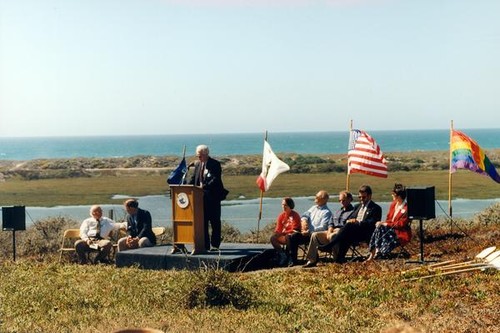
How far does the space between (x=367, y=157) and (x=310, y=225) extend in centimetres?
284

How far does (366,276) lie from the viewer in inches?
A: 420

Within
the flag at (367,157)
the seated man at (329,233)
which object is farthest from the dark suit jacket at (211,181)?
the flag at (367,157)

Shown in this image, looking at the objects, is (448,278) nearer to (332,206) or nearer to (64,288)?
(64,288)

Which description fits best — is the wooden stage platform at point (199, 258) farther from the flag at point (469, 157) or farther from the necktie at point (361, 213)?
the flag at point (469, 157)

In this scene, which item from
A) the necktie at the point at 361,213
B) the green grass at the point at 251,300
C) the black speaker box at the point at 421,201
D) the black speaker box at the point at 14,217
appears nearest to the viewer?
the green grass at the point at 251,300

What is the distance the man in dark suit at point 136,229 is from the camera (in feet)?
43.4

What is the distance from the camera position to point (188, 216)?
11.9 meters

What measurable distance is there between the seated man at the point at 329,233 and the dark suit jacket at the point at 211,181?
1539 mm

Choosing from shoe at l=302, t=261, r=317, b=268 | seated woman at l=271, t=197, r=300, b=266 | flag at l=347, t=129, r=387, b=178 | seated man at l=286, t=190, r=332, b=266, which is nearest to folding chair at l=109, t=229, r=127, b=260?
seated woman at l=271, t=197, r=300, b=266

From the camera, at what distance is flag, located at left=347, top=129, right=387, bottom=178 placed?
15.0 m

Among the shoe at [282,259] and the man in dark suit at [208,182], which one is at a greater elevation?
the man in dark suit at [208,182]

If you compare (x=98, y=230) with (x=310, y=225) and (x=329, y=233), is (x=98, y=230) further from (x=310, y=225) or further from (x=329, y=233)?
(x=329, y=233)

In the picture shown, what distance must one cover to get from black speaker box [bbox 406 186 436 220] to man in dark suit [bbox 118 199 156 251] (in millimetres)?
4362

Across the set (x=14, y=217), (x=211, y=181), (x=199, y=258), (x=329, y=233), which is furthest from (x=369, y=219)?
(x=14, y=217)
